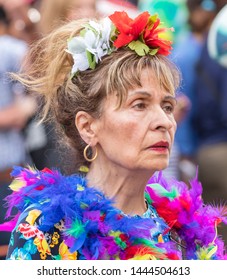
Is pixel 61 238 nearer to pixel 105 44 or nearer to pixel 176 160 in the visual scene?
pixel 105 44

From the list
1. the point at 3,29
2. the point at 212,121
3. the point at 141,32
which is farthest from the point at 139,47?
the point at 212,121

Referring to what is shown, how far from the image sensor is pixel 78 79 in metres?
3.15

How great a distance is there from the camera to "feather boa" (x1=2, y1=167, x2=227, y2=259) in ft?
9.66

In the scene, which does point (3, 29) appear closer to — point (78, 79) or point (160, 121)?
point (78, 79)

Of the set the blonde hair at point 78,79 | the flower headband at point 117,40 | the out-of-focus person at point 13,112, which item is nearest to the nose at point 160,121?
the blonde hair at point 78,79

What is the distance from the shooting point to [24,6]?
240 inches

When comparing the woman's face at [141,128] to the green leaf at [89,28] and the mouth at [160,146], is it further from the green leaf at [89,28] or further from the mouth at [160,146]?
the green leaf at [89,28]

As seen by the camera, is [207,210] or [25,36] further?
[25,36]

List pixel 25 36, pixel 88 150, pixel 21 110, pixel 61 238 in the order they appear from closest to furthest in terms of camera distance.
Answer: pixel 61 238, pixel 88 150, pixel 21 110, pixel 25 36

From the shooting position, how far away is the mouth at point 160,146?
2.97m

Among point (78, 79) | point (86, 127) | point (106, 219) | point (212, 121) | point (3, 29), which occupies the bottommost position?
point (106, 219)

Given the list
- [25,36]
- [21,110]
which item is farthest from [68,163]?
[25,36]

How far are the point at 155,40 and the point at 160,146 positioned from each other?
368mm
